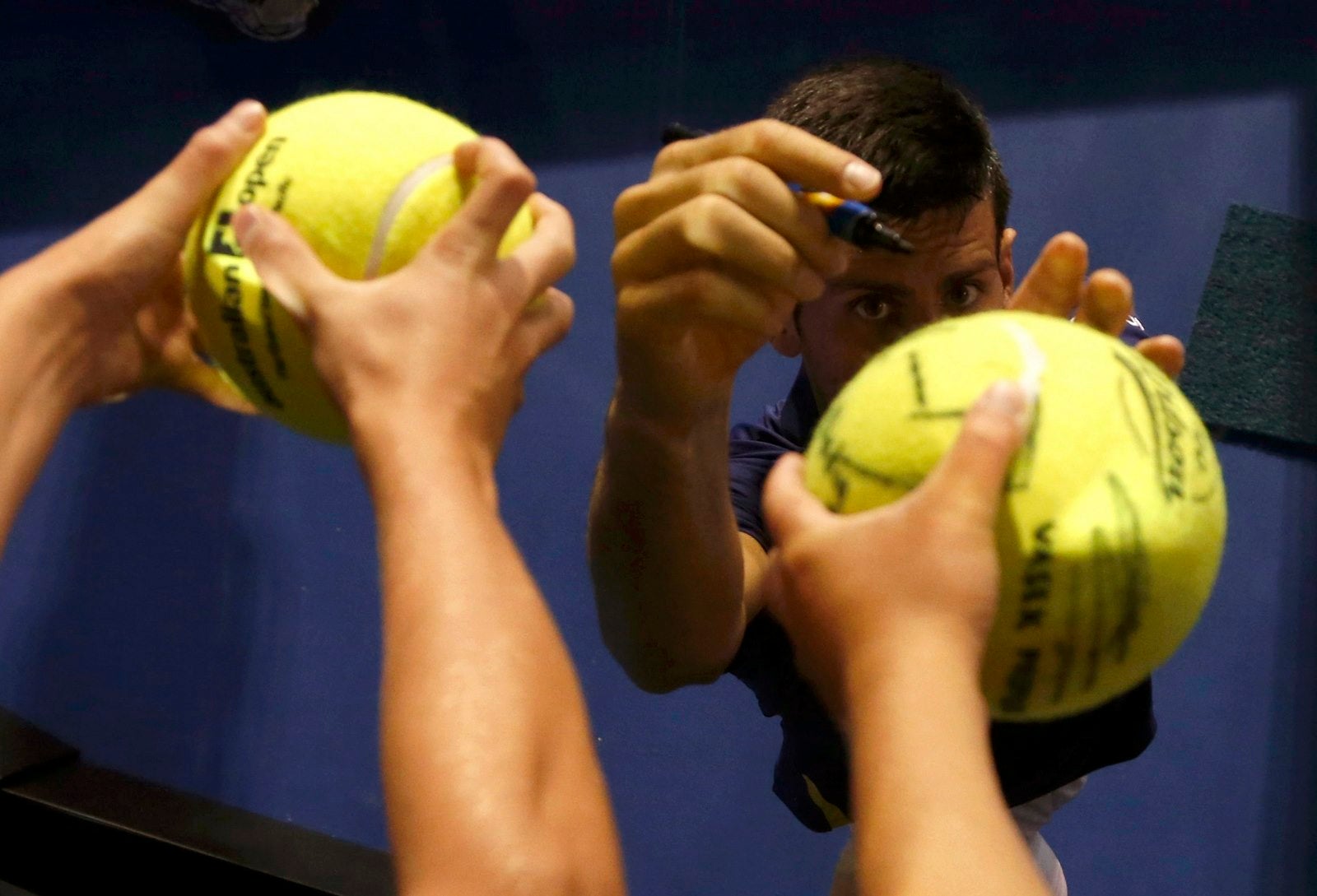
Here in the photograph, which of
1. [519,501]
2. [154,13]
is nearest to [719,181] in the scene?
[519,501]

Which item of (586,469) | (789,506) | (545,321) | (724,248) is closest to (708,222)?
(724,248)

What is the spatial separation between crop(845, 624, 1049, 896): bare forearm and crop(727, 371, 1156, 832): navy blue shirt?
0.49 metres

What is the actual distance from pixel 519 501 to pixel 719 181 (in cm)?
111

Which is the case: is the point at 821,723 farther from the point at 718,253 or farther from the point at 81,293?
the point at 81,293

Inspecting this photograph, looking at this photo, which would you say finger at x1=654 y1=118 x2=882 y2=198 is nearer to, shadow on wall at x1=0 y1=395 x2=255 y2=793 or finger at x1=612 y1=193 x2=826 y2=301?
finger at x1=612 y1=193 x2=826 y2=301

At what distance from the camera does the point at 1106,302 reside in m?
0.79

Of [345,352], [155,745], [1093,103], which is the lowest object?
[155,745]

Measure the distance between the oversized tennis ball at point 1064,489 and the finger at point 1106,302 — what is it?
18 cm

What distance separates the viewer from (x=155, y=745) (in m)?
1.66

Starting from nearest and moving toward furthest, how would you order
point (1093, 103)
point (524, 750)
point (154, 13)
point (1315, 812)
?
point (524, 750)
point (1315, 812)
point (1093, 103)
point (154, 13)

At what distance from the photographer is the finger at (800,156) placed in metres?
0.67

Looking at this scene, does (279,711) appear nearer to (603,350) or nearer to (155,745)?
(155,745)

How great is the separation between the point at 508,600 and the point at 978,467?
0.73 ft

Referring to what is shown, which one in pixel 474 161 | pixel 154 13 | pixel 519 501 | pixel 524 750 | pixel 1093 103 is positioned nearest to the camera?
pixel 524 750
